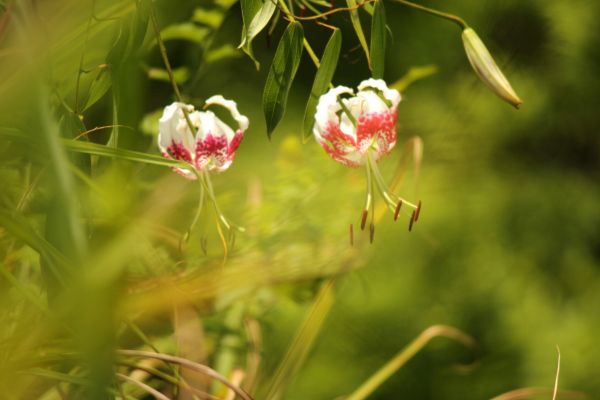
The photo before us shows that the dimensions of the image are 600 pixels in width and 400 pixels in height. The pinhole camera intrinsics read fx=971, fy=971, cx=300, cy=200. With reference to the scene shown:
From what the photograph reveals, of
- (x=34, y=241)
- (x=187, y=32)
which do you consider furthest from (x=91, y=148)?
(x=187, y=32)

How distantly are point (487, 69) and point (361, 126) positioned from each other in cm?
9

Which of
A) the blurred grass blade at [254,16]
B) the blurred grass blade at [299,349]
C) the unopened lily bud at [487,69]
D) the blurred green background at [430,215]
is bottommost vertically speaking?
the blurred green background at [430,215]

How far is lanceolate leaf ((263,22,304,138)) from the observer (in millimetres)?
460

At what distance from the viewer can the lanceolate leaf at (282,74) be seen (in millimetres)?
460

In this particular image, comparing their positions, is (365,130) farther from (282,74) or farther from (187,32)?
(187,32)

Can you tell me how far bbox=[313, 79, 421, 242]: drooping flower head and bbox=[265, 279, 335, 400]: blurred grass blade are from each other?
19 cm

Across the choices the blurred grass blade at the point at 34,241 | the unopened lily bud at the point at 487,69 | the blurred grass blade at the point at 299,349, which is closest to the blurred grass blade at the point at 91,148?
the blurred grass blade at the point at 34,241

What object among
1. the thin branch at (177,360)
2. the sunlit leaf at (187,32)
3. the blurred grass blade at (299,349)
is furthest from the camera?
the sunlit leaf at (187,32)

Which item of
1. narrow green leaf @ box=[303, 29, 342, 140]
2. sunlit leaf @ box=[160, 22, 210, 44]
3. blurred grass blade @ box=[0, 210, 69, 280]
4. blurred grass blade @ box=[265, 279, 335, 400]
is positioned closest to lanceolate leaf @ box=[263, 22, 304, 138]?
narrow green leaf @ box=[303, 29, 342, 140]

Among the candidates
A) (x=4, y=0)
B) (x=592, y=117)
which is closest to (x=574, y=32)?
(x=592, y=117)

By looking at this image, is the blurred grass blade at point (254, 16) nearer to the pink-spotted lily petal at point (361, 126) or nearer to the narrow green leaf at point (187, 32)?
the pink-spotted lily petal at point (361, 126)

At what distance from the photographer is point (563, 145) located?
1.62m

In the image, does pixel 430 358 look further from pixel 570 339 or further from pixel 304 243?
pixel 304 243

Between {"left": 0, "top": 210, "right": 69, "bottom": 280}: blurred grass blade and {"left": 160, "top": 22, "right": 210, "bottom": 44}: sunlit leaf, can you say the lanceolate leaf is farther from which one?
{"left": 160, "top": 22, "right": 210, "bottom": 44}: sunlit leaf
